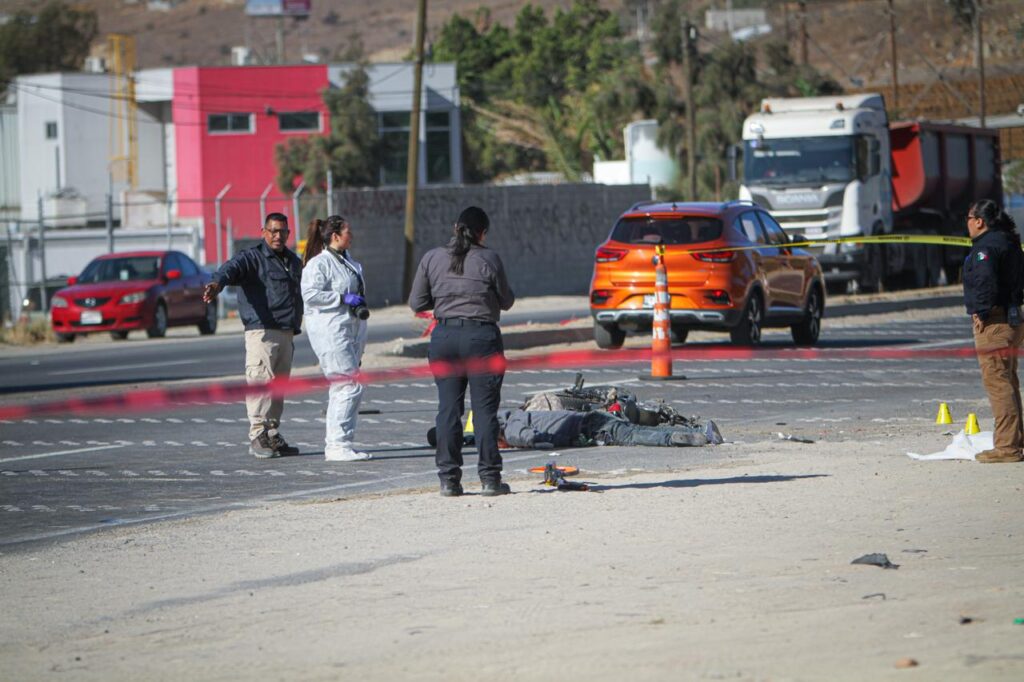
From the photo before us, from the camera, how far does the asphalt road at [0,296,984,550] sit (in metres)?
11.3

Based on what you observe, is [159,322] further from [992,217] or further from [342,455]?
[992,217]

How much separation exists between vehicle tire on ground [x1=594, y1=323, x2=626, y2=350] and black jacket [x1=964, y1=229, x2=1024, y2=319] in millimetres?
10032

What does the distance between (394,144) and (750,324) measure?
47680 millimetres

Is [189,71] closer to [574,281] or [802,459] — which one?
[574,281]

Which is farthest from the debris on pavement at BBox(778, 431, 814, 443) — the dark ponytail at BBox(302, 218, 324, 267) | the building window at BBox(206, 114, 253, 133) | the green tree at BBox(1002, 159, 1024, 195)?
the building window at BBox(206, 114, 253, 133)

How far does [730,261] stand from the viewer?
20656 mm

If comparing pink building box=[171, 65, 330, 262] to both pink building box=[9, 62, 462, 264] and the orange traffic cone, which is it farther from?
the orange traffic cone

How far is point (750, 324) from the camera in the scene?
2117 centimetres

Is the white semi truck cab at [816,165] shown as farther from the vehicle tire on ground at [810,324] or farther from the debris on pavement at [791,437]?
the debris on pavement at [791,437]

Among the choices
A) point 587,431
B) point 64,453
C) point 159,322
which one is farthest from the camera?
point 159,322

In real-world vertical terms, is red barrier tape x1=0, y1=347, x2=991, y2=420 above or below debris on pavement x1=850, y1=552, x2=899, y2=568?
above

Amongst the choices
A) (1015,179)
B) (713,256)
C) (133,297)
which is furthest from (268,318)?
(1015,179)

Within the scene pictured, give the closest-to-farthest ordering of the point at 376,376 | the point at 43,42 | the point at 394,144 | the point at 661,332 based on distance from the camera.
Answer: the point at 376,376, the point at 661,332, the point at 394,144, the point at 43,42

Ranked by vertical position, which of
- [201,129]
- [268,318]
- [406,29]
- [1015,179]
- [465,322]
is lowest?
[268,318]
